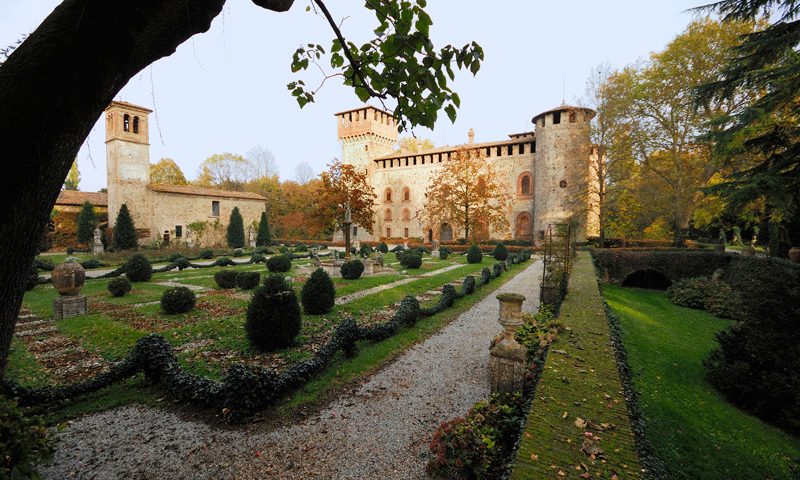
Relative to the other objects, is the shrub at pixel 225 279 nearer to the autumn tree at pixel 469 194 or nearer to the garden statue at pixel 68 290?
the garden statue at pixel 68 290

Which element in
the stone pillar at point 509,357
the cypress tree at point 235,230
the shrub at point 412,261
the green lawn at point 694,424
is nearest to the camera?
the green lawn at point 694,424

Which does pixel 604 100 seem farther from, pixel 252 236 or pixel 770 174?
pixel 252 236

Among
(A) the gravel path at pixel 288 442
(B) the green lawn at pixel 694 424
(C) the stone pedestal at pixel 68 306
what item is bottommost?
(B) the green lawn at pixel 694 424

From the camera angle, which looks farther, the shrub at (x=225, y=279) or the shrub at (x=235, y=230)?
the shrub at (x=235, y=230)

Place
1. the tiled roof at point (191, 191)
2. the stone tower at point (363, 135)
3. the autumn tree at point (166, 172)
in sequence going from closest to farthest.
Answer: the tiled roof at point (191, 191) < the stone tower at point (363, 135) < the autumn tree at point (166, 172)

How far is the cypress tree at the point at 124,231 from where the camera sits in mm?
24672

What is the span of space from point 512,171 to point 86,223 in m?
36.7

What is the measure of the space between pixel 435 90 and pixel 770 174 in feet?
26.2

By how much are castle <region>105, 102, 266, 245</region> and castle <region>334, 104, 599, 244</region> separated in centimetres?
1531

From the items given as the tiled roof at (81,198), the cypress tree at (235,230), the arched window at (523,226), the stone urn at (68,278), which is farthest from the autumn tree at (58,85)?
the tiled roof at (81,198)

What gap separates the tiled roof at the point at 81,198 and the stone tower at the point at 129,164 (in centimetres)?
382

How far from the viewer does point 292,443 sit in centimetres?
388

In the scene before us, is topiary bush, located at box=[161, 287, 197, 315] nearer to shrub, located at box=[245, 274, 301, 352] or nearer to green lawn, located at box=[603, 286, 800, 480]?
shrub, located at box=[245, 274, 301, 352]

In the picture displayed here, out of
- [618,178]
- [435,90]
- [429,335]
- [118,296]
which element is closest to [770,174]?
[429,335]
